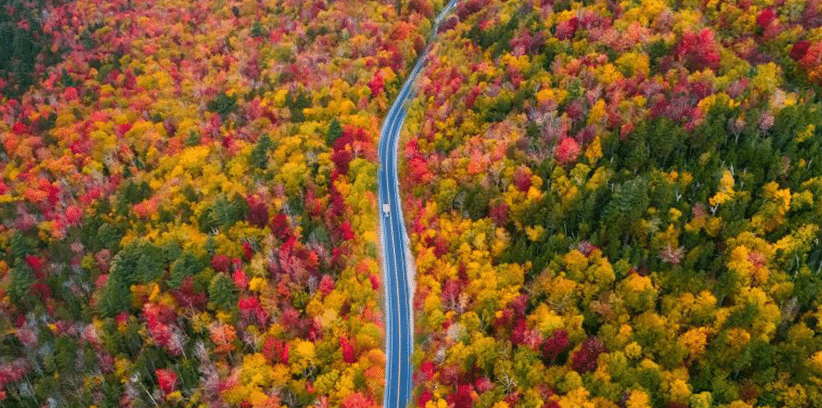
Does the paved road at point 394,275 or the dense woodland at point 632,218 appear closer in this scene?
the dense woodland at point 632,218

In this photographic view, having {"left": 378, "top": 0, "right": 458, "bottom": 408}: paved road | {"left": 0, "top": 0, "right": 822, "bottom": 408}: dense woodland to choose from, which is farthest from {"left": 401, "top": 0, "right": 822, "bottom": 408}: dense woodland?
{"left": 378, "top": 0, "right": 458, "bottom": 408}: paved road

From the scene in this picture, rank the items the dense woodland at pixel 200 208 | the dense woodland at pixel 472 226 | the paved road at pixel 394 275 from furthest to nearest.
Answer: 1. the dense woodland at pixel 200 208
2. the paved road at pixel 394 275
3. the dense woodland at pixel 472 226

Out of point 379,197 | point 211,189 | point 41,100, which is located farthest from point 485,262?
point 41,100

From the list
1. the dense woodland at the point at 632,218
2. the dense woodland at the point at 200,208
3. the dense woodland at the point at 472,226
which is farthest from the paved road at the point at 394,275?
the dense woodland at the point at 632,218

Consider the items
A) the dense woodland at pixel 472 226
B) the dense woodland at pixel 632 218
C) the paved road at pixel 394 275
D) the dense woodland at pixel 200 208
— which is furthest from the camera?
the dense woodland at pixel 200 208

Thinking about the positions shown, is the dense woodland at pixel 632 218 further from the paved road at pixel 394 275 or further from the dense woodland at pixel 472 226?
the paved road at pixel 394 275

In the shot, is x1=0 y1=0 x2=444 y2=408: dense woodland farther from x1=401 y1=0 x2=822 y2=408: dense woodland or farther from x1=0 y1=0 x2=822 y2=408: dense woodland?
x1=401 y1=0 x2=822 y2=408: dense woodland
